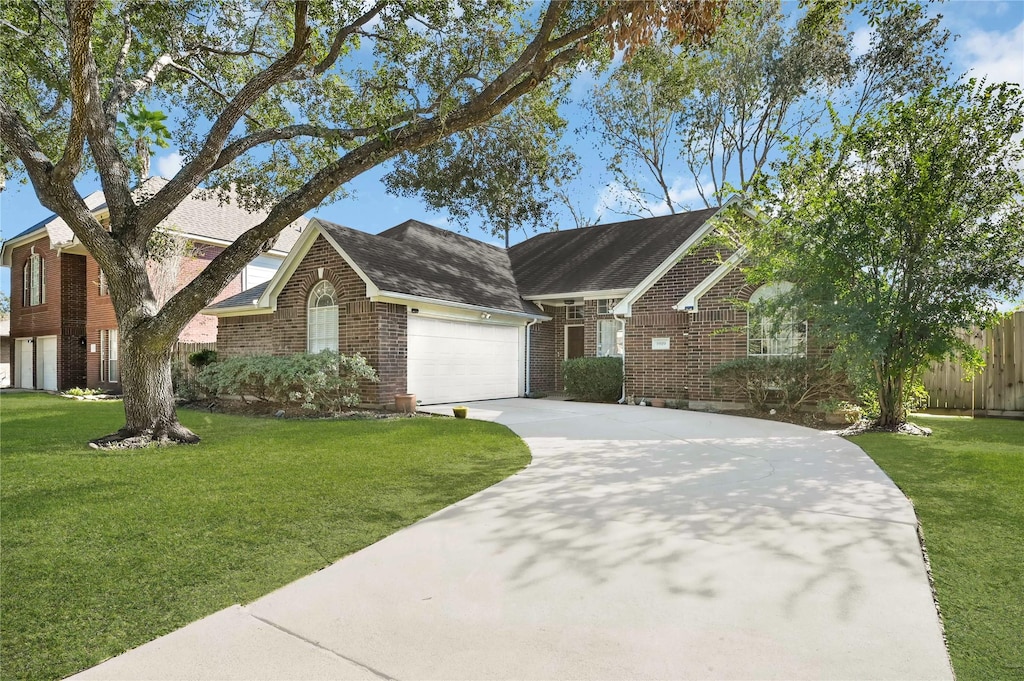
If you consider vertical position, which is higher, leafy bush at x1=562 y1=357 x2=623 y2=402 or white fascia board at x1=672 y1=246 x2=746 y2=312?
white fascia board at x1=672 y1=246 x2=746 y2=312

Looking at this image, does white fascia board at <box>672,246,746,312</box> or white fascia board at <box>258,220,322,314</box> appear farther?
white fascia board at <box>258,220,322,314</box>

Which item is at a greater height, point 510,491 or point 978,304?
point 978,304

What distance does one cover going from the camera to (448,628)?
9.95 ft

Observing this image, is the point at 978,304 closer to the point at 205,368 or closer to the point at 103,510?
the point at 103,510

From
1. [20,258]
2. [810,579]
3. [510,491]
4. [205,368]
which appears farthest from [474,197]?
[810,579]

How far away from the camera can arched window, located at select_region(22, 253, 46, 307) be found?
2514 centimetres

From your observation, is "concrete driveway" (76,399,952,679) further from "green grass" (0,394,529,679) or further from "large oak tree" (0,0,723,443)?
"large oak tree" (0,0,723,443)

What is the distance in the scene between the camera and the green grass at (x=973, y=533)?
2846mm

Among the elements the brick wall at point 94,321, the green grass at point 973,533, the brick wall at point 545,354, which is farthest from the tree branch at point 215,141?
the brick wall at point 94,321

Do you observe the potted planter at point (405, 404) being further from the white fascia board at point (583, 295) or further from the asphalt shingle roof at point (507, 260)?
the white fascia board at point (583, 295)

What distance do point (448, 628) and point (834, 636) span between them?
6.31ft

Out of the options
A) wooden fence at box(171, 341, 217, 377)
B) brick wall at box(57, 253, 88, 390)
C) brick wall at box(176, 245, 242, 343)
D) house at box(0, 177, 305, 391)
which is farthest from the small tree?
brick wall at box(57, 253, 88, 390)

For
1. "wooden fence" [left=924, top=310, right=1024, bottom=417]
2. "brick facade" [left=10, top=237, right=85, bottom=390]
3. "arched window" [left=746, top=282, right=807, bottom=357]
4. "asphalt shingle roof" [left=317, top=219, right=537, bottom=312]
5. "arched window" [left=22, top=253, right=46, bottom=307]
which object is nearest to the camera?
"wooden fence" [left=924, top=310, right=1024, bottom=417]

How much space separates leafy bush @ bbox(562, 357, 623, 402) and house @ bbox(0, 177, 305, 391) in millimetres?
13363
